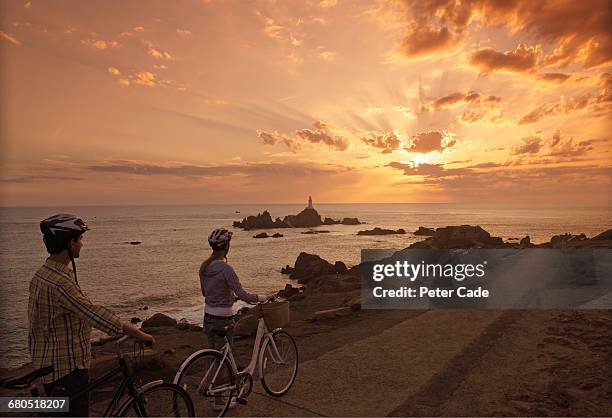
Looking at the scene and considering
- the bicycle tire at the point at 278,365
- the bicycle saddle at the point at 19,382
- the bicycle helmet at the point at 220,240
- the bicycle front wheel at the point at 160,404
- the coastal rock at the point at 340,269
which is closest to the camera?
the bicycle saddle at the point at 19,382

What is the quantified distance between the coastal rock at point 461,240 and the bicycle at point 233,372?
38844mm

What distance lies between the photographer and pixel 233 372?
5523 millimetres

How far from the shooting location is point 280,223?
139m

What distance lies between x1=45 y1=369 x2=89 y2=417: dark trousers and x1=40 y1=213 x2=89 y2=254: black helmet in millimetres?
1104

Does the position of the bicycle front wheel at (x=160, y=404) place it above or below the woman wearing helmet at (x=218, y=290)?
below

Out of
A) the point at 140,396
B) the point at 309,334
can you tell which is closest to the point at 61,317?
the point at 140,396

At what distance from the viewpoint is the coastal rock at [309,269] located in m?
39.4

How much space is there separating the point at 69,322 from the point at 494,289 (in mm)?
17000

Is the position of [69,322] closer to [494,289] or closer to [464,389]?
[464,389]

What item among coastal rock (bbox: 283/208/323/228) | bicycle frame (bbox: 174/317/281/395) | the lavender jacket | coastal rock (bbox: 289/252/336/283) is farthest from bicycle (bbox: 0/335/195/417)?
coastal rock (bbox: 283/208/323/228)

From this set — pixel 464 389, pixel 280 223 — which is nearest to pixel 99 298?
pixel 464 389

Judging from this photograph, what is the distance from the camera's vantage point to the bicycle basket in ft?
20.8

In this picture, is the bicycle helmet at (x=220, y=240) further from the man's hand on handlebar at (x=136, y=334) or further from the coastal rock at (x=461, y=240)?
the coastal rock at (x=461, y=240)

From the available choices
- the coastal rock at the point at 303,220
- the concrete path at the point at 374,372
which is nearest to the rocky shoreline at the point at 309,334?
the concrete path at the point at 374,372
